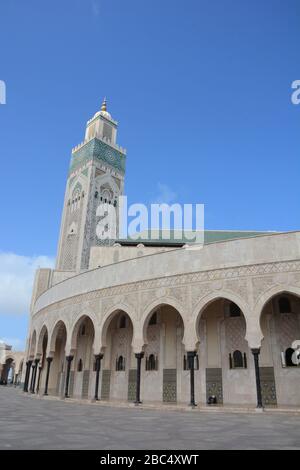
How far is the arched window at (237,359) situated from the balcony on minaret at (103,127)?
28.0m

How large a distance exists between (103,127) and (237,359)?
30.1m

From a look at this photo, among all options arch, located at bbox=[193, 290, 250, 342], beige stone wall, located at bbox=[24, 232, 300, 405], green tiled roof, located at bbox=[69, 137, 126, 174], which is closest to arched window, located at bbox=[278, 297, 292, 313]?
beige stone wall, located at bbox=[24, 232, 300, 405]

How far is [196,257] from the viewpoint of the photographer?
14219mm

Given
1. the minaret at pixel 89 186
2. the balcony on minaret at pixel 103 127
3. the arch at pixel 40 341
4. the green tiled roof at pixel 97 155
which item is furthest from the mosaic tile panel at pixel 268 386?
the balcony on minaret at pixel 103 127

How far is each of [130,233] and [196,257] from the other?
1338 cm

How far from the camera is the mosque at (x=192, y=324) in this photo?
12672 mm

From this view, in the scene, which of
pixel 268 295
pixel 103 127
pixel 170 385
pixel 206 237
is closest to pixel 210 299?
pixel 268 295

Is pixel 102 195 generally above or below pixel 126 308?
above

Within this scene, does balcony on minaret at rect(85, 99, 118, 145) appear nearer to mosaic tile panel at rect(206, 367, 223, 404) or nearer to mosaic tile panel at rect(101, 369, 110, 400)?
mosaic tile panel at rect(101, 369, 110, 400)

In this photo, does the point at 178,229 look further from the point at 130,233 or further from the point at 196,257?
the point at 196,257

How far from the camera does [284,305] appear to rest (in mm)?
13883

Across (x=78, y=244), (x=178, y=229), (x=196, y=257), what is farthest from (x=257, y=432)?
(x=78, y=244)

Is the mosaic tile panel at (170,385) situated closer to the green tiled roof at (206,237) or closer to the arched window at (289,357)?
the arched window at (289,357)

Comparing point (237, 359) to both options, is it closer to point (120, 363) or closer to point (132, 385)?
point (132, 385)
